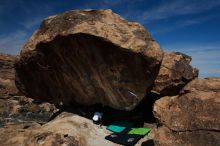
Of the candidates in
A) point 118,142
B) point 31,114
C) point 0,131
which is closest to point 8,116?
point 31,114

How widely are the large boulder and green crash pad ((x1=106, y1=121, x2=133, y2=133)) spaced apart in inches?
23.0

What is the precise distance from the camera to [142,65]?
346 inches

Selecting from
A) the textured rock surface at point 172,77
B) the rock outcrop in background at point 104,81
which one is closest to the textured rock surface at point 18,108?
the rock outcrop in background at point 104,81

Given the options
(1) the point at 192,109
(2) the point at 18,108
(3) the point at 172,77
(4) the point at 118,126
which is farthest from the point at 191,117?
(2) the point at 18,108

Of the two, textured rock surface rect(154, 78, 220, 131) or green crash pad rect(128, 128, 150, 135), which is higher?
textured rock surface rect(154, 78, 220, 131)

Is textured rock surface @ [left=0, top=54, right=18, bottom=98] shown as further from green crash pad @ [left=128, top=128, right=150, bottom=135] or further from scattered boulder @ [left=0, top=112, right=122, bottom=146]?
green crash pad @ [left=128, top=128, right=150, bottom=135]

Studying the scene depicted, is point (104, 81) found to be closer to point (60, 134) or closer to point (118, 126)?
point (118, 126)

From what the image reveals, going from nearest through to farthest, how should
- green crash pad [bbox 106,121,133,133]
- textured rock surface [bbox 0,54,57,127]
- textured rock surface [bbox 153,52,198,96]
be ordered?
green crash pad [bbox 106,121,133,133]
textured rock surface [bbox 153,52,198,96]
textured rock surface [bbox 0,54,57,127]

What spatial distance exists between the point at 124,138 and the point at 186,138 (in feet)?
7.75

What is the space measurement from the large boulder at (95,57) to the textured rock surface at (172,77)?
2.94ft

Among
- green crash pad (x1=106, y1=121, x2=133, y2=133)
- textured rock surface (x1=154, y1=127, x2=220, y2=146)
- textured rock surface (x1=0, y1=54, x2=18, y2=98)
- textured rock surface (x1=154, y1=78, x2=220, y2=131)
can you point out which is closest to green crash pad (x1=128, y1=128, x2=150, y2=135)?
green crash pad (x1=106, y1=121, x2=133, y2=133)

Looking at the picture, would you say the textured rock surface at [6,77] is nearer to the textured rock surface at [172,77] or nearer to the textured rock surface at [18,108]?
the textured rock surface at [18,108]

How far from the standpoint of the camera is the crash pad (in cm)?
834

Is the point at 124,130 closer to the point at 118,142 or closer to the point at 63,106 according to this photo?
the point at 118,142
